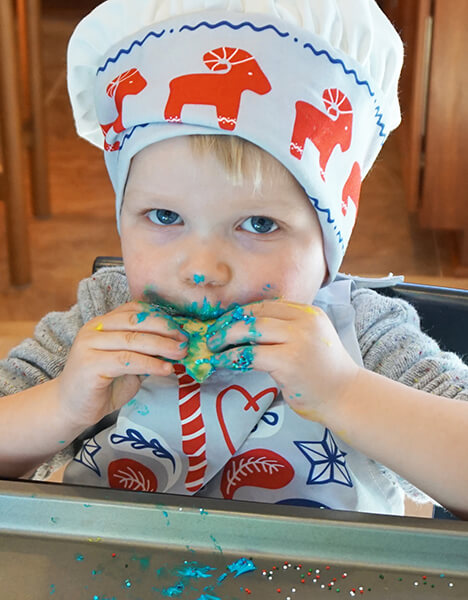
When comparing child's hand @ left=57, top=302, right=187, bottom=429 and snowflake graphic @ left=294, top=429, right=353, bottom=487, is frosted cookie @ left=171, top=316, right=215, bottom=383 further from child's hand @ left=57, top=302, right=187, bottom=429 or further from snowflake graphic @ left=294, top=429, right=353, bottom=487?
snowflake graphic @ left=294, top=429, right=353, bottom=487

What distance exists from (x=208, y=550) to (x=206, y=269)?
265mm

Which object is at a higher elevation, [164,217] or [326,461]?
[164,217]

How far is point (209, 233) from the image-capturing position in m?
0.82

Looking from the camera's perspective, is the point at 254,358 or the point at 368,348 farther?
the point at 368,348

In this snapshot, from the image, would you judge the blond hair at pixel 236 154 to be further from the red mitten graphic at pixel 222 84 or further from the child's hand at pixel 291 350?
the child's hand at pixel 291 350

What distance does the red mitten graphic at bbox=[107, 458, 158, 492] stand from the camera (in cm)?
94

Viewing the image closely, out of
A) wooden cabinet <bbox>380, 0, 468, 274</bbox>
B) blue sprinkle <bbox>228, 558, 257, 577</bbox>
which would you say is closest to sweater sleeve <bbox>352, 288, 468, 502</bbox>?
blue sprinkle <bbox>228, 558, 257, 577</bbox>

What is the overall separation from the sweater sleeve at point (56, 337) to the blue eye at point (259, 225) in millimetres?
288

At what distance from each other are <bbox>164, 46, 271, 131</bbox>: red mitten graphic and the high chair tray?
1.17ft

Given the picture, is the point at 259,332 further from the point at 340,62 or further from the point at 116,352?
the point at 340,62

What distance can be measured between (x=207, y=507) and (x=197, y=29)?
0.45 m

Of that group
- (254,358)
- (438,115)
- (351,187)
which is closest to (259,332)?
(254,358)

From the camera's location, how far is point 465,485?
2.58 feet

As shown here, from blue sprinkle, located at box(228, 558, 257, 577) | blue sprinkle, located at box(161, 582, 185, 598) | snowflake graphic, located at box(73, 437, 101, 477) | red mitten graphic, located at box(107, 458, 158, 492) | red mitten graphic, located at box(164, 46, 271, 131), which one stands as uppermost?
red mitten graphic, located at box(164, 46, 271, 131)
